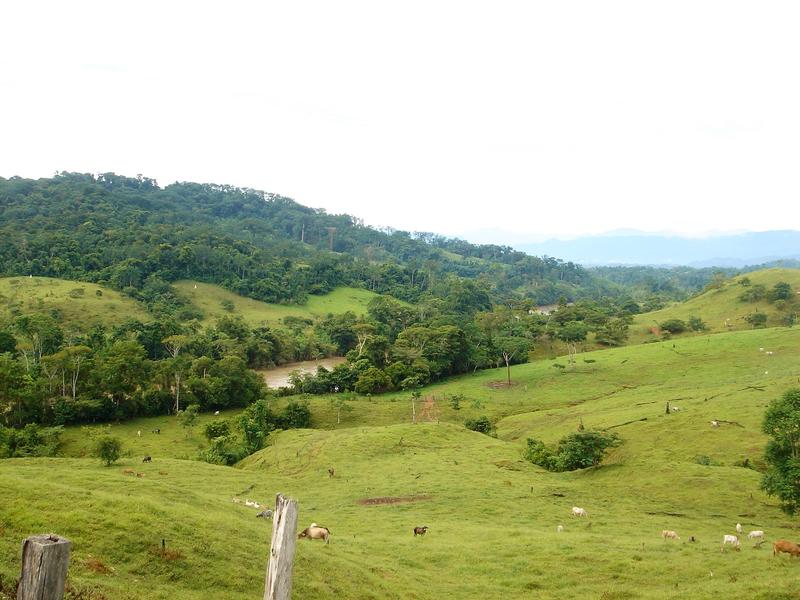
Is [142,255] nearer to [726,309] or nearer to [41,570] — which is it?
[726,309]

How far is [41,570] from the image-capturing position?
531 centimetres

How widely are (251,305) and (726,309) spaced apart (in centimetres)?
10920

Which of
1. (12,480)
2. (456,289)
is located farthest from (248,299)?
(12,480)

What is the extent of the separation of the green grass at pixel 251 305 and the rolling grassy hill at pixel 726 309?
6994 centimetres

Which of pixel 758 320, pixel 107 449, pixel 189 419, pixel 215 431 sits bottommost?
pixel 215 431

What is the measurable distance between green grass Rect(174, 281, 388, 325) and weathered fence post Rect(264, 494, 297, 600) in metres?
114

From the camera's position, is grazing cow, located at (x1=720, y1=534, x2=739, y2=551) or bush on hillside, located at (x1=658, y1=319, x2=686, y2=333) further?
bush on hillside, located at (x1=658, y1=319, x2=686, y2=333)

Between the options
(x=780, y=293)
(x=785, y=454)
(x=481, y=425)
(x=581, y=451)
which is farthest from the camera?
(x=780, y=293)

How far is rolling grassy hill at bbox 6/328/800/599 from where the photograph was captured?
1767 centimetres

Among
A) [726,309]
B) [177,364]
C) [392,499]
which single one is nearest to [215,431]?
[177,364]

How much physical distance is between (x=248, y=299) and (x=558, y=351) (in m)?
78.4

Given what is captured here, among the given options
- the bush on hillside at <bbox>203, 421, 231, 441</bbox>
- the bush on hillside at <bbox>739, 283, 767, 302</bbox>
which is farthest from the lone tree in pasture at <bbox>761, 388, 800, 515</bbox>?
the bush on hillside at <bbox>739, 283, 767, 302</bbox>

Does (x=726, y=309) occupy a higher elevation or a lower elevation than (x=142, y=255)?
higher

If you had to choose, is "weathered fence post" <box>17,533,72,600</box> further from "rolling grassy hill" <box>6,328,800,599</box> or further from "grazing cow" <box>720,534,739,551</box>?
"grazing cow" <box>720,534,739,551</box>
